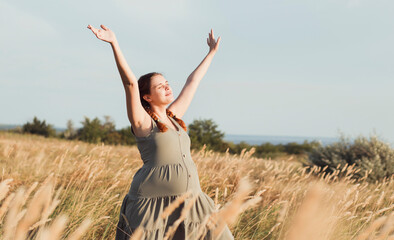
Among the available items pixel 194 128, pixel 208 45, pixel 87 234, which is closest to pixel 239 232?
pixel 87 234

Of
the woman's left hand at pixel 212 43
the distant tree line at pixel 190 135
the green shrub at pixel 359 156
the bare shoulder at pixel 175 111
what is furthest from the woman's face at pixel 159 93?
the distant tree line at pixel 190 135

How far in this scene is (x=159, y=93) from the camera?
2479 millimetres

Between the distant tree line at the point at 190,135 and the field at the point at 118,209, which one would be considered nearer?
the field at the point at 118,209

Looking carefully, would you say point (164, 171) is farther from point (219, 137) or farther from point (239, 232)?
point (219, 137)

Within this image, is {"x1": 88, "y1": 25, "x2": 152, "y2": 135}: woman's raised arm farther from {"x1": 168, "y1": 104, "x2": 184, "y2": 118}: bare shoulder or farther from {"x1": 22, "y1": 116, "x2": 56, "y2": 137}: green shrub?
{"x1": 22, "y1": 116, "x2": 56, "y2": 137}: green shrub

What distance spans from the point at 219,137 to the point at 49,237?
67.0 feet

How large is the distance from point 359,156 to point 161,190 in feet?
26.7

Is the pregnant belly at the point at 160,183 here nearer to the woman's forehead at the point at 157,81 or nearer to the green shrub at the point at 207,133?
the woman's forehead at the point at 157,81

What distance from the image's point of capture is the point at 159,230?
2.01 meters

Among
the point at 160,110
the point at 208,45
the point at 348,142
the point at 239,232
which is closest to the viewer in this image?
the point at 160,110

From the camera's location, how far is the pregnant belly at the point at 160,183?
2150 mm

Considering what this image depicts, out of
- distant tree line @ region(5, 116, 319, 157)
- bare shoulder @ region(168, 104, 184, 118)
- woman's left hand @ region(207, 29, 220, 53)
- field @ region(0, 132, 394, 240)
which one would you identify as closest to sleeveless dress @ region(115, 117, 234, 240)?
field @ region(0, 132, 394, 240)

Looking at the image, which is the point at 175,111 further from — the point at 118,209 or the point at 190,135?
the point at 190,135

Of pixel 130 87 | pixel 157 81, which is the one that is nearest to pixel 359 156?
pixel 157 81
